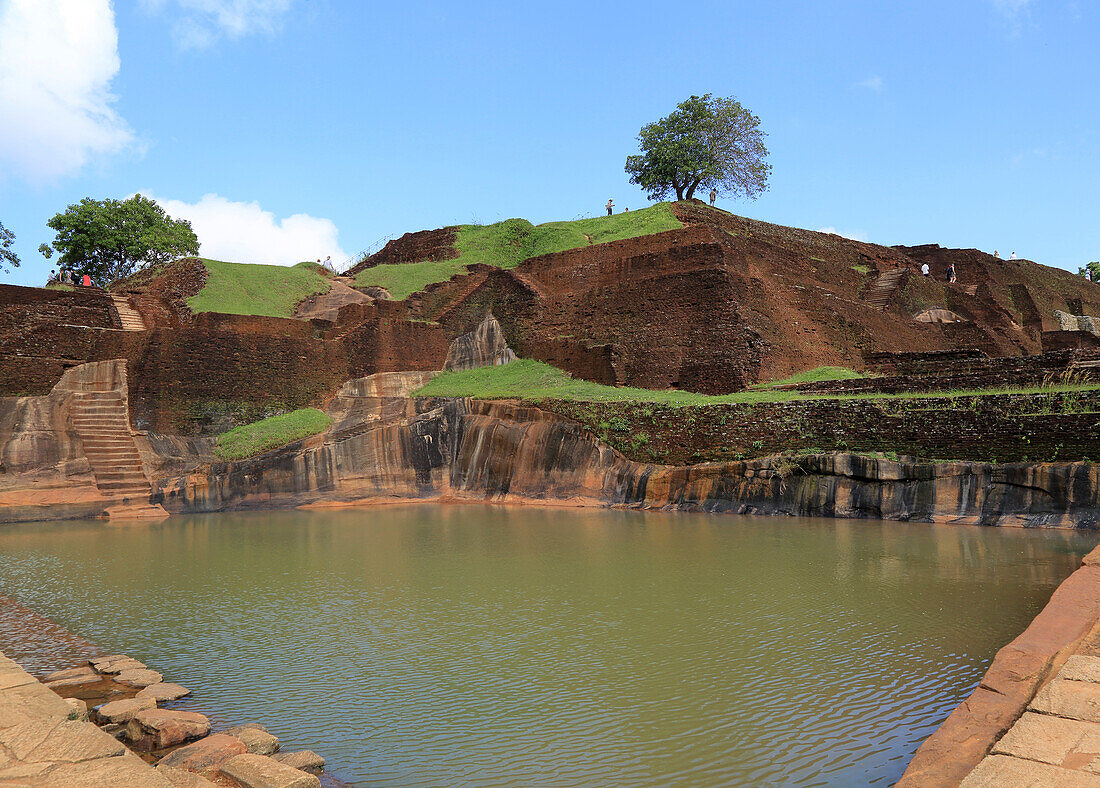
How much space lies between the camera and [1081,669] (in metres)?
4.30

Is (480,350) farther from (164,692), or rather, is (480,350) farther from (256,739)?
(256,739)

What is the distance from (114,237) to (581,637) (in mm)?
34432

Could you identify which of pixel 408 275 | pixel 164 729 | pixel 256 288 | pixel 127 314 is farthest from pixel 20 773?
pixel 408 275

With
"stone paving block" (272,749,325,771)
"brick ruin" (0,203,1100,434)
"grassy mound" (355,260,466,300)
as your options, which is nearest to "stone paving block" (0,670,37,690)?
"stone paving block" (272,749,325,771)

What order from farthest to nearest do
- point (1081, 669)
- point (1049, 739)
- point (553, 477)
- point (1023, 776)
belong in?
point (553, 477), point (1081, 669), point (1049, 739), point (1023, 776)

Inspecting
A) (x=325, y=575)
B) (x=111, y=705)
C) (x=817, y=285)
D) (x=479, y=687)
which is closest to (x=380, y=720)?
(x=479, y=687)

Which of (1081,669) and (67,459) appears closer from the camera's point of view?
(1081,669)

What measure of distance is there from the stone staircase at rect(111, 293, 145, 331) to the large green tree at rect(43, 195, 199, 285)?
10138mm

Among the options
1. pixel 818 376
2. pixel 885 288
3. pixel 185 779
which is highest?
pixel 885 288

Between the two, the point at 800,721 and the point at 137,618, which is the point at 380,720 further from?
the point at 137,618

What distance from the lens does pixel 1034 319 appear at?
1240 inches

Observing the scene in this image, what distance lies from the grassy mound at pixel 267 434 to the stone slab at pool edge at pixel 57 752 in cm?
1573

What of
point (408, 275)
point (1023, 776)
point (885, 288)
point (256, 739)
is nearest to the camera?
point (1023, 776)

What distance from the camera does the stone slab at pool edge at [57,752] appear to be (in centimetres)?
347
